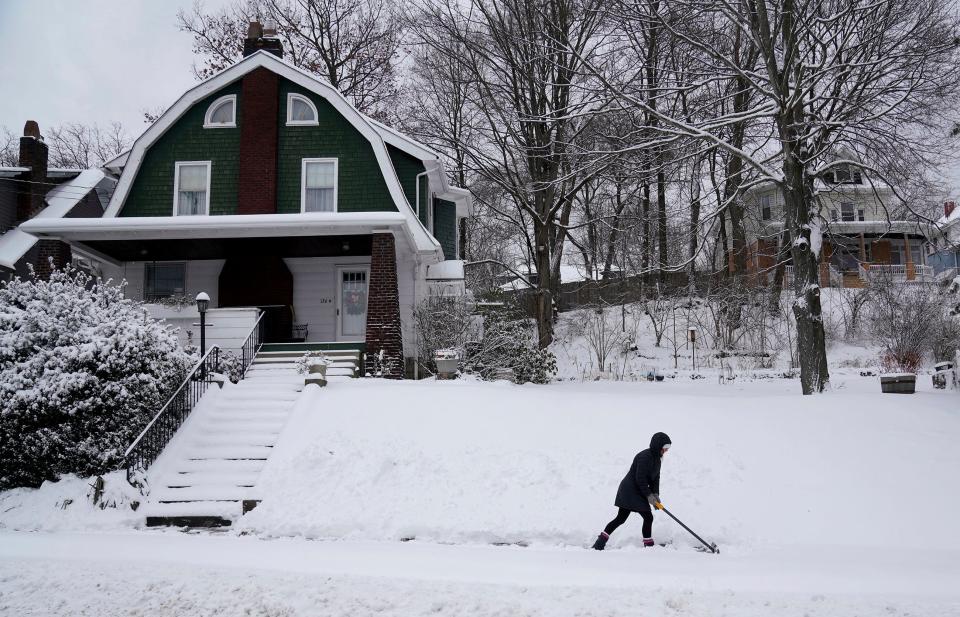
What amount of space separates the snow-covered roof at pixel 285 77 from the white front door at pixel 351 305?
2.02 m

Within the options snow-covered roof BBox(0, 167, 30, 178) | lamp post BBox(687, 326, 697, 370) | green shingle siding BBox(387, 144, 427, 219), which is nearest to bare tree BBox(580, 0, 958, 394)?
green shingle siding BBox(387, 144, 427, 219)

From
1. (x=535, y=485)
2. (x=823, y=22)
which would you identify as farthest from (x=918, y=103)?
(x=535, y=485)

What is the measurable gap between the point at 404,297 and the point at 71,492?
1004 cm

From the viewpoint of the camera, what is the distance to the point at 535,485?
10086 millimetres

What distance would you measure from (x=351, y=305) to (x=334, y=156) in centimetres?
387

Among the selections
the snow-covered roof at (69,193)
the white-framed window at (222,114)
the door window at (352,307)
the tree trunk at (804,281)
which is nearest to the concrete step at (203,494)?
the door window at (352,307)

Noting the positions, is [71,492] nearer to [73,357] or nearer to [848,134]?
[73,357]

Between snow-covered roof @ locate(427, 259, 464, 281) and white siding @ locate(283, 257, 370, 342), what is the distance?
240cm

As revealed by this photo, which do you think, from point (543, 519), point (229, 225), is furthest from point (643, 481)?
point (229, 225)

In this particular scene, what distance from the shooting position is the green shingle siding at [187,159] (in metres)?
18.0

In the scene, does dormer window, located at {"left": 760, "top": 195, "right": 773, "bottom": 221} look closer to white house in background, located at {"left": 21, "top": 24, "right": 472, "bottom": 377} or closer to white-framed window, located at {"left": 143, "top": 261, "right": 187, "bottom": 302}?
white house in background, located at {"left": 21, "top": 24, "right": 472, "bottom": 377}

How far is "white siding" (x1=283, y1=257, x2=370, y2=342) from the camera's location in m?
18.5

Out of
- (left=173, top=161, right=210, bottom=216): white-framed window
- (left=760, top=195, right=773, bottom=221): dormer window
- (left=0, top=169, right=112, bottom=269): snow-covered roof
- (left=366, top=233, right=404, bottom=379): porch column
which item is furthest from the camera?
(left=760, top=195, right=773, bottom=221): dormer window

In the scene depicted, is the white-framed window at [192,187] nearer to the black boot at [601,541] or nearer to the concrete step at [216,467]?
the concrete step at [216,467]
